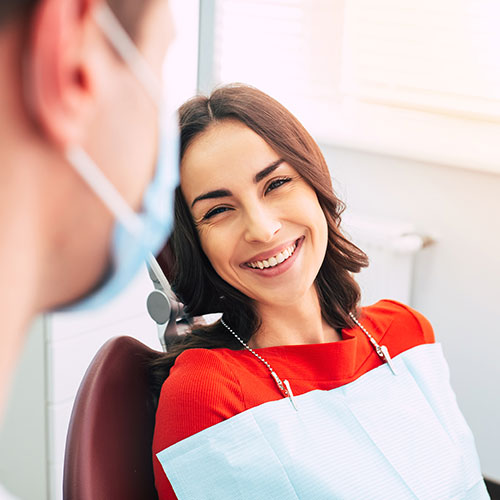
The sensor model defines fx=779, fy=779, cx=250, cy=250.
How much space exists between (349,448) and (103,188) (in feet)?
3.24

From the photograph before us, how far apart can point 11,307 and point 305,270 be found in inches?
38.2

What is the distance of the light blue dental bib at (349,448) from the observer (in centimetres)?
104

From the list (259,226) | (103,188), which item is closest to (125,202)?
(103,188)

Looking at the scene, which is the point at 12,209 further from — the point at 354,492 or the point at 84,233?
the point at 354,492

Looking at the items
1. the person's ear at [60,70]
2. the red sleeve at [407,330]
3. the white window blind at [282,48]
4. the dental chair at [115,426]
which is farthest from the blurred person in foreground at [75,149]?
the white window blind at [282,48]

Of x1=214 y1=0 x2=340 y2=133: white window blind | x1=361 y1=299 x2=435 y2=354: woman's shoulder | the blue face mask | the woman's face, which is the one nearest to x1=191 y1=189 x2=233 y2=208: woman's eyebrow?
the woman's face

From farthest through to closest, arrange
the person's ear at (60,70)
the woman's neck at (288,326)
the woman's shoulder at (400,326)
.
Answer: the woman's shoulder at (400,326), the woman's neck at (288,326), the person's ear at (60,70)

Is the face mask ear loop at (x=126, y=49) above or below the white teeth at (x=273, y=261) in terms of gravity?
above

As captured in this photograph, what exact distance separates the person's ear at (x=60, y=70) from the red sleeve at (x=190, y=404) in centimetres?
89

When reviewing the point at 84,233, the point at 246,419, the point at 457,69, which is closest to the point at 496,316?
the point at 457,69

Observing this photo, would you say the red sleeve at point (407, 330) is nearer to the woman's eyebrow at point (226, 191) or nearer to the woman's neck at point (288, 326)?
the woman's neck at point (288, 326)

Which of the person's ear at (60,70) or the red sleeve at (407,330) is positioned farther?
the red sleeve at (407,330)

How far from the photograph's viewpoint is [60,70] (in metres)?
0.19

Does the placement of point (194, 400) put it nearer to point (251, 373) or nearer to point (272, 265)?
point (251, 373)
